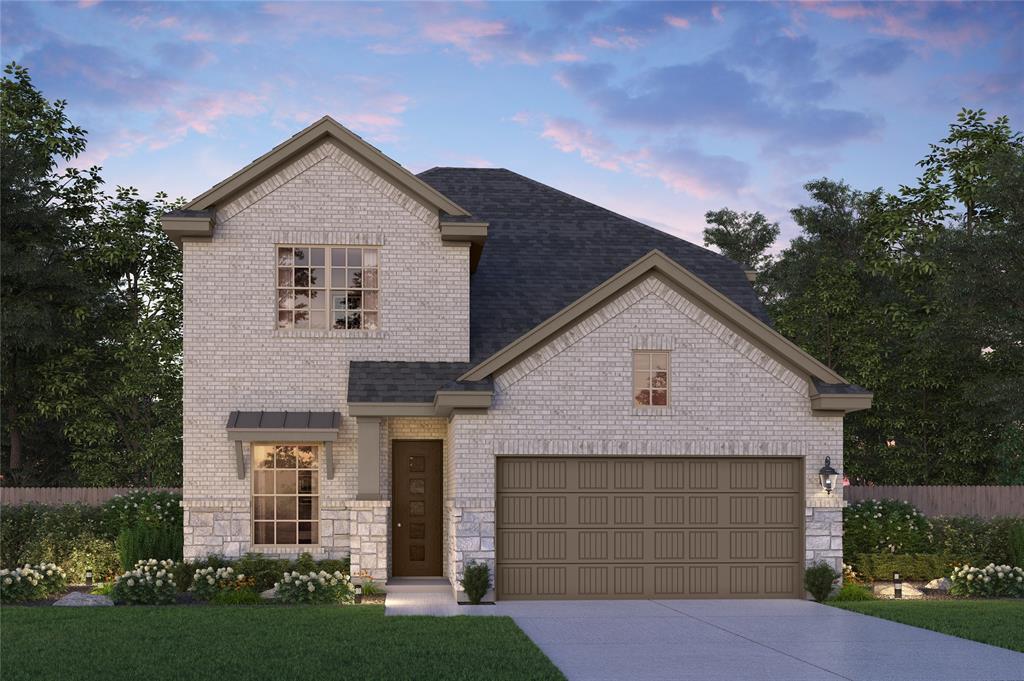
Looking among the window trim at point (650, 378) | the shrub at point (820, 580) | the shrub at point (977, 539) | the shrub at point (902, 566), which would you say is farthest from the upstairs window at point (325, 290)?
the shrub at point (977, 539)

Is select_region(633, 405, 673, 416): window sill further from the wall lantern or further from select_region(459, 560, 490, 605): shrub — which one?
select_region(459, 560, 490, 605): shrub

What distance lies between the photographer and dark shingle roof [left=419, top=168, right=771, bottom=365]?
21.6m

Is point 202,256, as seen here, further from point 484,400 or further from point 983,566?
point 983,566

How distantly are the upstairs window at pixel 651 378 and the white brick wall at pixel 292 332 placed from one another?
3.50 meters

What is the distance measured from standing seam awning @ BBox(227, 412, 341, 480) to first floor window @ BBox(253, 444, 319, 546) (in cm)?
38

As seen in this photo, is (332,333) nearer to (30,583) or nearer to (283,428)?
(283,428)

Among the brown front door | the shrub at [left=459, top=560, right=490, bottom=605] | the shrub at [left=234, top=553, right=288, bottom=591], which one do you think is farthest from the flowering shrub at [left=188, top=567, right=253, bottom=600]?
the shrub at [left=459, top=560, right=490, bottom=605]

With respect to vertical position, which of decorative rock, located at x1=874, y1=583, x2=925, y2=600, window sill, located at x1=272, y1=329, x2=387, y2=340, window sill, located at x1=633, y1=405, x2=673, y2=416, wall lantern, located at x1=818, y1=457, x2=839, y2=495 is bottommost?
decorative rock, located at x1=874, y1=583, x2=925, y2=600

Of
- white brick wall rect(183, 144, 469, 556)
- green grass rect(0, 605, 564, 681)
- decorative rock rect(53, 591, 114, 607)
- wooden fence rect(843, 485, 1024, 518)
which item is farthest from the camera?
wooden fence rect(843, 485, 1024, 518)

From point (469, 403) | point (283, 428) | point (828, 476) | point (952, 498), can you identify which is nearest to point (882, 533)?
point (828, 476)

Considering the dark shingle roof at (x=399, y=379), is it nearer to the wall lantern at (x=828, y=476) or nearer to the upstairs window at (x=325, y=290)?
the upstairs window at (x=325, y=290)

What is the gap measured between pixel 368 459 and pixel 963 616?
9627 millimetres

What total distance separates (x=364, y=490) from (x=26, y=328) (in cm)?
1445

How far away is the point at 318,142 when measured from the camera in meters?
20.4
